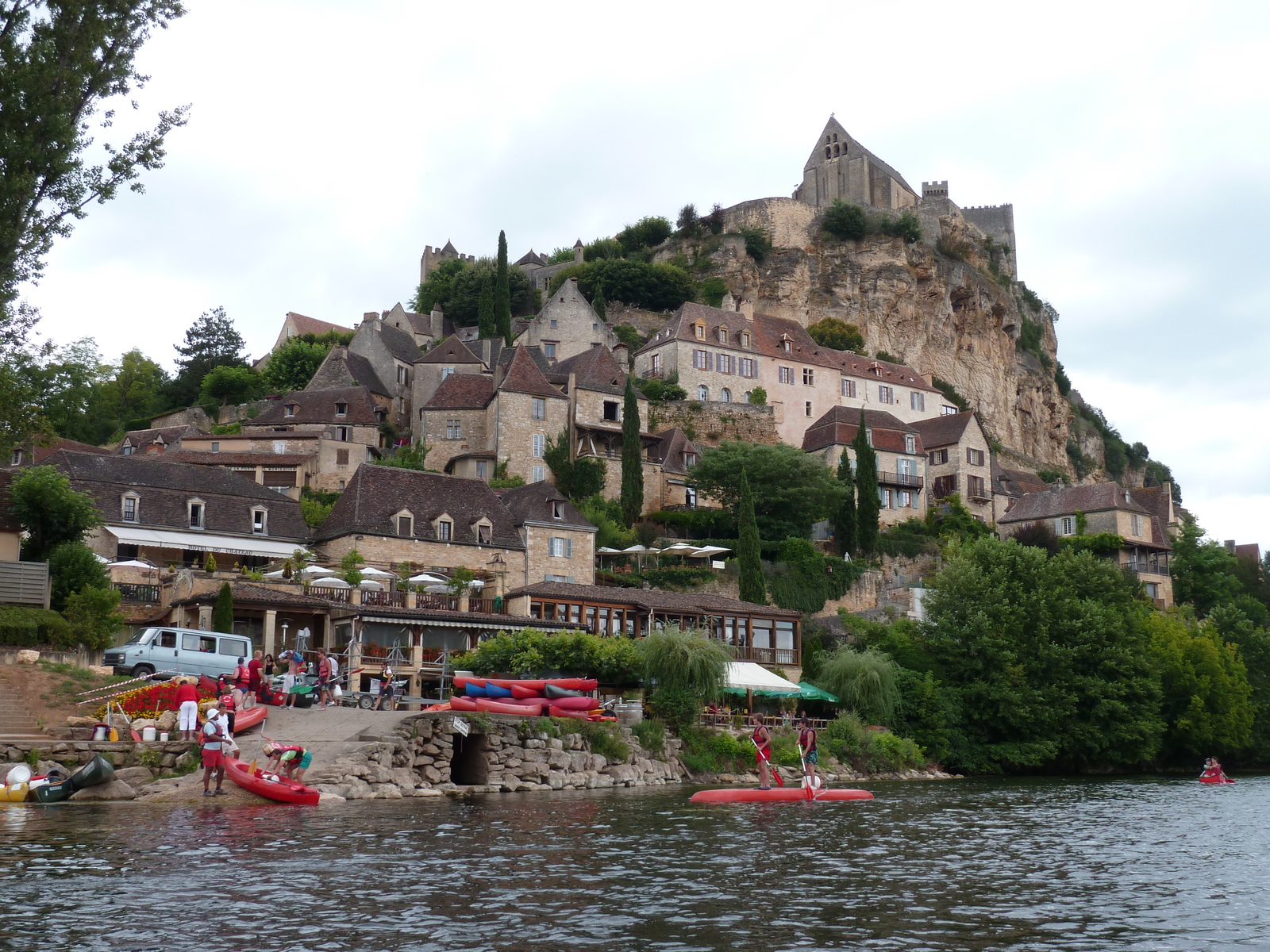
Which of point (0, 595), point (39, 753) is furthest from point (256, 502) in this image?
point (39, 753)

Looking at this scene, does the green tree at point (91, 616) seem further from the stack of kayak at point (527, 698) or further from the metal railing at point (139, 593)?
the stack of kayak at point (527, 698)

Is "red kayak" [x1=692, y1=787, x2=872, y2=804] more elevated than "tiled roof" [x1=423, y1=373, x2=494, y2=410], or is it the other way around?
"tiled roof" [x1=423, y1=373, x2=494, y2=410]

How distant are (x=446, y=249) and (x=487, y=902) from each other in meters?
103

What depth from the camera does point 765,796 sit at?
28.1m

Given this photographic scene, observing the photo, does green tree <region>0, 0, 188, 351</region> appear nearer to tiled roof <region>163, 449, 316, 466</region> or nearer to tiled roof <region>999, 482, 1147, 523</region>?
tiled roof <region>163, 449, 316, 466</region>

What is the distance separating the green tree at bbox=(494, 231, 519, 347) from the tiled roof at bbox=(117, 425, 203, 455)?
21.8 meters

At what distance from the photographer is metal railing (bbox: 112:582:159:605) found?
38.7 metres

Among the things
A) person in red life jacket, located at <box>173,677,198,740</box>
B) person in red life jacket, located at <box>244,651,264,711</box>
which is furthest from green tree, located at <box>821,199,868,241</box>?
person in red life jacket, located at <box>173,677,198,740</box>

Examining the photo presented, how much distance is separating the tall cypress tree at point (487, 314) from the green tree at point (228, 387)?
49.7 feet

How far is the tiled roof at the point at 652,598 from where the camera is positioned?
4350 centimetres

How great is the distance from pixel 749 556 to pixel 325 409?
27074mm

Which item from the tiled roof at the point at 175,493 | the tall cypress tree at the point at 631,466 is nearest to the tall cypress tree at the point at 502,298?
the tall cypress tree at the point at 631,466

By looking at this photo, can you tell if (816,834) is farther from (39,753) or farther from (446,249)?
(446,249)

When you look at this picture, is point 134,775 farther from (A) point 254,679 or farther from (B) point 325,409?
(B) point 325,409
